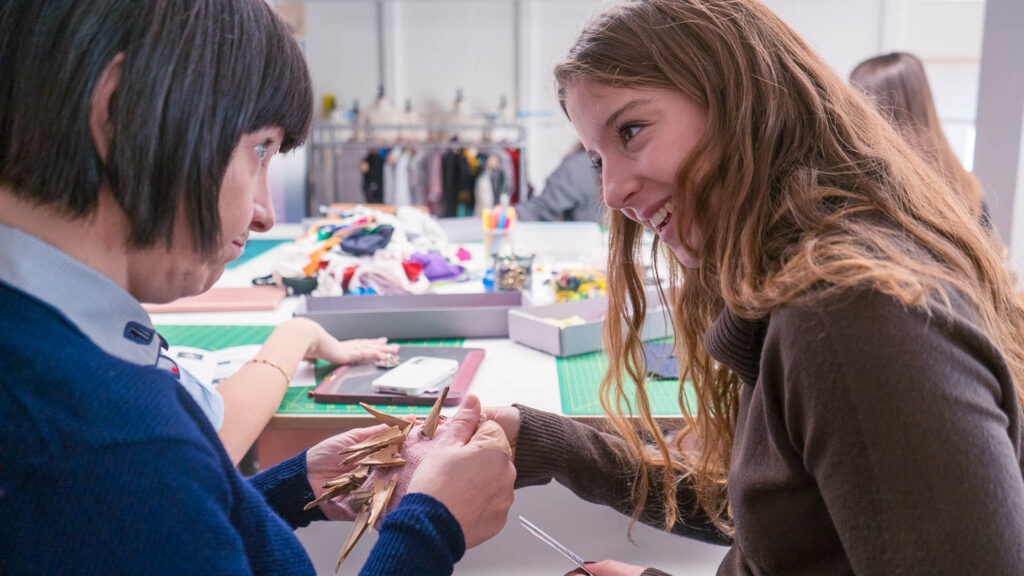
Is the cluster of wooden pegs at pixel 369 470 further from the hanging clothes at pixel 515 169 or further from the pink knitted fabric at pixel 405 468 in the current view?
the hanging clothes at pixel 515 169

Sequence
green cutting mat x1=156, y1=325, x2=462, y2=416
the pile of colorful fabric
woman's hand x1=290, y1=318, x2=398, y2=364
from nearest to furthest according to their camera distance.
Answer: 1. green cutting mat x1=156, y1=325, x2=462, y2=416
2. woman's hand x1=290, y1=318, x2=398, y2=364
3. the pile of colorful fabric

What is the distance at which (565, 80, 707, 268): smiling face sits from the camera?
3.34ft

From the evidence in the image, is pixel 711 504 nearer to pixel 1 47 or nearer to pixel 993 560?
pixel 993 560

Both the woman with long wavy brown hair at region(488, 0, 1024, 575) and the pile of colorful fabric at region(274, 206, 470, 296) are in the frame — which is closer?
the woman with long wavy brown hair at region(488, 0, 1024, 575)

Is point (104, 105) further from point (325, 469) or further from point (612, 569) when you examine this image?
point (612, 569)

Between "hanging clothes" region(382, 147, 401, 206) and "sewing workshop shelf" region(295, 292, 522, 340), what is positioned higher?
"sewing workshop shelf" region(295, 292, 522, 340)

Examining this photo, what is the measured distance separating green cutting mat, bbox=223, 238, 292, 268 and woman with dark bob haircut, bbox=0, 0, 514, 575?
2.42 metres

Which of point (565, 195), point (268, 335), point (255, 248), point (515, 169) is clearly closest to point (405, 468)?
point (268, 335)

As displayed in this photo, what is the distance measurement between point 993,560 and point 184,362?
1.42m

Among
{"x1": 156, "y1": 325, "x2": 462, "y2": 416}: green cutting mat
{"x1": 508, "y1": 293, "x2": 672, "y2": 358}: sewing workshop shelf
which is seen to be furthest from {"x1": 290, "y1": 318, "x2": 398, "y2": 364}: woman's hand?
{"x1": 508, "y1": 293, "x2": 672, "y2": 358}: sewing workshop shelf

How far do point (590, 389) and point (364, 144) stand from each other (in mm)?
5780

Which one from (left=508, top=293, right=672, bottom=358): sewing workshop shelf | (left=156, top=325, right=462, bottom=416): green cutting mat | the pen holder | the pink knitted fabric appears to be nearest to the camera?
the pink knitted fabric

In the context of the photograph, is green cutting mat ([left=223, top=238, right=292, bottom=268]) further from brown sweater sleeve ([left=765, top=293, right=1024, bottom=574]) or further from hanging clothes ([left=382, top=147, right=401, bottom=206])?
hanging clothes ([left=382, top=147, right=401, bottom=206])

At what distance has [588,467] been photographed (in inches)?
52.9
